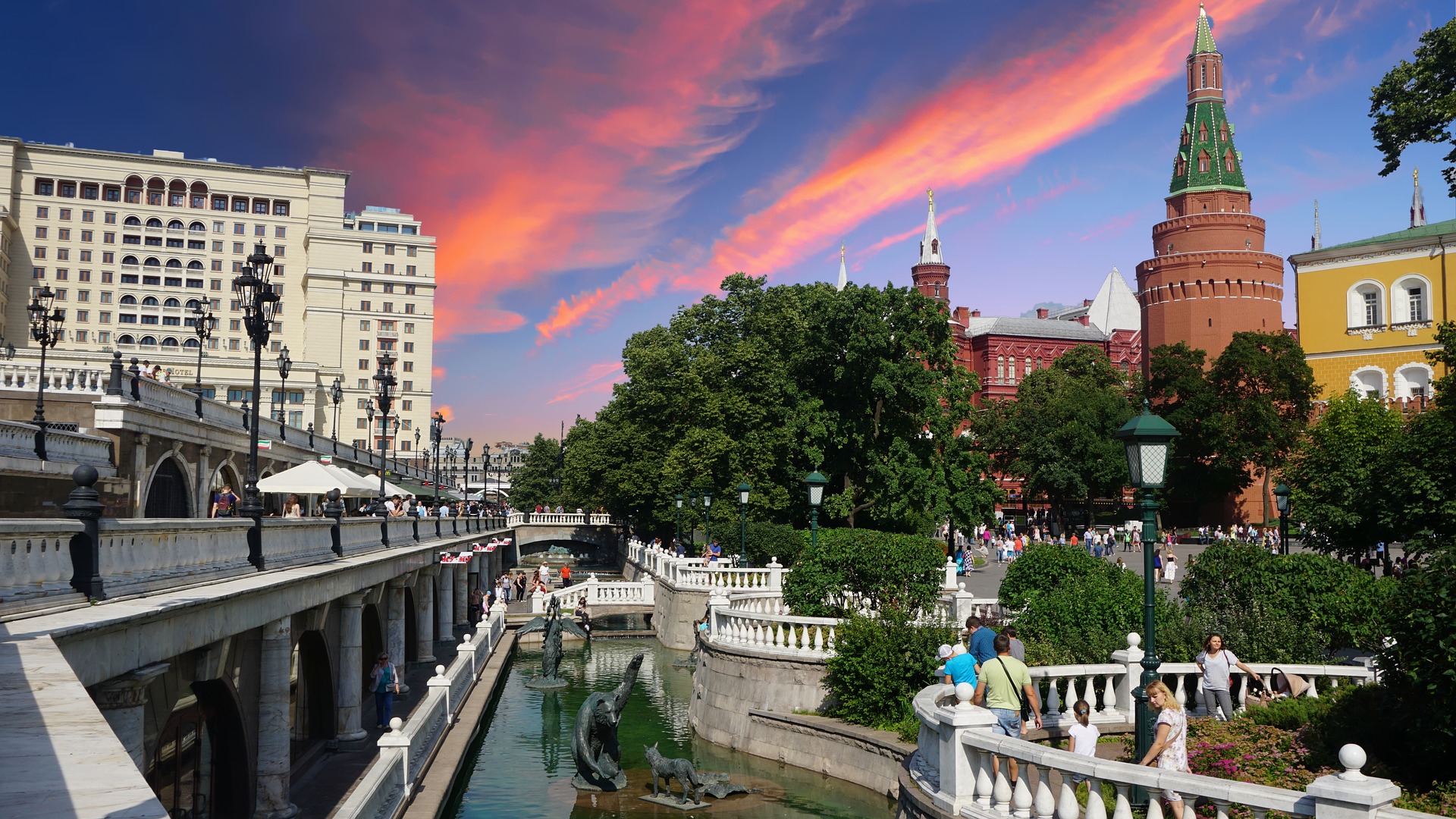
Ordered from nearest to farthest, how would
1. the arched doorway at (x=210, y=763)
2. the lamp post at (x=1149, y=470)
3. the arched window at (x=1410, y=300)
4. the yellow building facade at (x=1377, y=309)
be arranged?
the lamp post at (x=1149, y=470), the arched doorway at (x=210, y=763), the yellow building facade at (x=1377, y=309), the arched window at (x=1410, y=300)

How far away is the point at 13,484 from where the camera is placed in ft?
75.8

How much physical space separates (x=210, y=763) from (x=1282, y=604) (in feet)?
59.9

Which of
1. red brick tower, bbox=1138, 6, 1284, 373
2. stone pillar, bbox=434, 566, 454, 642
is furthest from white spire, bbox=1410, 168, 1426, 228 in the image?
stone pillar, bbox=434, 566, 454, 642

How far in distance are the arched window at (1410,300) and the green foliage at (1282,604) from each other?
5481 centimetres

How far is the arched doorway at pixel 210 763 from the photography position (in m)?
15.9

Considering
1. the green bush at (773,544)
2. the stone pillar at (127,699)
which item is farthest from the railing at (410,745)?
the green bush at (773,544)

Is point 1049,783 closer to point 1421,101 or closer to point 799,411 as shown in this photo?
point 1421,101

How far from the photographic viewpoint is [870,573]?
906 inches

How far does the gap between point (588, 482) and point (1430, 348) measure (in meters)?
50.5

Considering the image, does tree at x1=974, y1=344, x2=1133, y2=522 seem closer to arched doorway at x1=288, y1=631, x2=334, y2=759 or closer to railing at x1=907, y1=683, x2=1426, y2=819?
Result: arched doorway at x1=288, y1=631, x2=334, y2=759

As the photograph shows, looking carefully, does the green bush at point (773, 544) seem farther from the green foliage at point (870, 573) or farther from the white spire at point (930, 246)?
the white spire at point (930, 246)

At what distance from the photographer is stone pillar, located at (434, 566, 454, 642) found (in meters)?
42.4

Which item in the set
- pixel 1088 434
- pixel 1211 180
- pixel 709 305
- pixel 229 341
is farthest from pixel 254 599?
pixel 229 341

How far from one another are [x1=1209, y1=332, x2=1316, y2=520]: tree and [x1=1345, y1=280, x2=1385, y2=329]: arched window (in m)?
4.05
